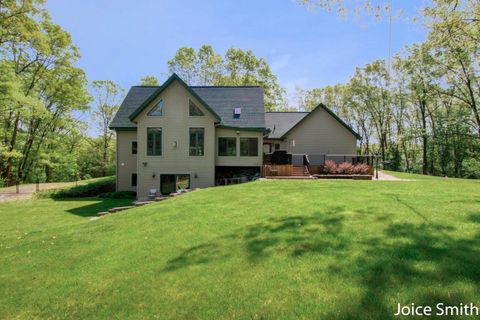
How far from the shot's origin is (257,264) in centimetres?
434

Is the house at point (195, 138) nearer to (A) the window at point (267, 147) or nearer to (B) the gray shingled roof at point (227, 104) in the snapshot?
(B) the gray shingled roof at point (227, 104)

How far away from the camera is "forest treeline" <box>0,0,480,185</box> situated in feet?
52.2

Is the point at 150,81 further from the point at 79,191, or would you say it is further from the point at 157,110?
the point at 157,110

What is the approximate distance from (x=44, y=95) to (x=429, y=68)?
3973 centimetres

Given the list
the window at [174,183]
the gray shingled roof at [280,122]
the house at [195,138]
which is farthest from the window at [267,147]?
the window at [174,183]

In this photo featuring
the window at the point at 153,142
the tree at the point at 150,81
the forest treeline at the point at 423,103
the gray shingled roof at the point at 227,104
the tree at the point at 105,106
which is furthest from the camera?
the tree at the point at 150,81

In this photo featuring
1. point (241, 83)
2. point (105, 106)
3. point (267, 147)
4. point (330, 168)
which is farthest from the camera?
point (105, 106)

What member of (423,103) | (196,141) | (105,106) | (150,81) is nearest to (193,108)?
(196,141)

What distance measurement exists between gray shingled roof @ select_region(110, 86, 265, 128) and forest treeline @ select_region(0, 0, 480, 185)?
17.9 feet

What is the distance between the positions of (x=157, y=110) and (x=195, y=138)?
3167 mm

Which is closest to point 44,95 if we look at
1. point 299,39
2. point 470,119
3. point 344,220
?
point 299,39

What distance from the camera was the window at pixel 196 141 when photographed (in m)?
16.9

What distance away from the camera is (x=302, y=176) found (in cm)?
1603

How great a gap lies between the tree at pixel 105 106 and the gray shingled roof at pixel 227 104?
16637mm
